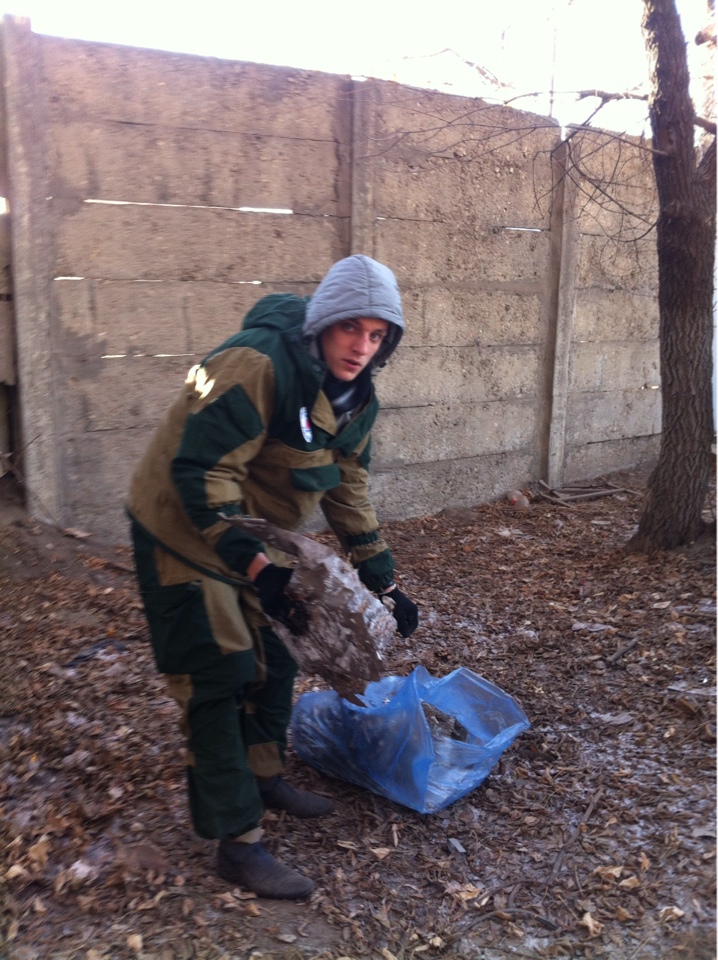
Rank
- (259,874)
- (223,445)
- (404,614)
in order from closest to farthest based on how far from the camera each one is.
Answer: (223,445) → (259,874) → (404,614)

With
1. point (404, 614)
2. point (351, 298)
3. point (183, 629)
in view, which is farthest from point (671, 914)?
point (351, 298)

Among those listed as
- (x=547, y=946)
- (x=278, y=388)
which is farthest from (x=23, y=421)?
(x=547, y=946)

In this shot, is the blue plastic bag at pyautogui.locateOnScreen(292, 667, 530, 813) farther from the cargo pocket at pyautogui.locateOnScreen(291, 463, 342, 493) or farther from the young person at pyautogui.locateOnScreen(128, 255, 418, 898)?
the cargo pocket at pyautogui.locateOnScreen(291, 463, 342, 493)

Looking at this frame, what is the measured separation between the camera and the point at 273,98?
493cm

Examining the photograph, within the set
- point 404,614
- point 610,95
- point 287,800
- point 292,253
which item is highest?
point 610,95

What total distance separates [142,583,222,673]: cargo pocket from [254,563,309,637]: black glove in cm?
17

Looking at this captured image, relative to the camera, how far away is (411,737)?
2.85 meters

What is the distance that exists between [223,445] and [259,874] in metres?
1.21

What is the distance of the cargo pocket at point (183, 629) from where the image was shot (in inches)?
91.1

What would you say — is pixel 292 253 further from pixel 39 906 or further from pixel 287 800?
pixel 39 906

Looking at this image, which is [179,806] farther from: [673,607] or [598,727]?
[673,607]

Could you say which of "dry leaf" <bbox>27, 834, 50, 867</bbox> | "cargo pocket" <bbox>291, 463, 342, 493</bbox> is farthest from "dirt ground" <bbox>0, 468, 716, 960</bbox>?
"cargo pocket" <bbox>291, 463, 342, 493</bbox>

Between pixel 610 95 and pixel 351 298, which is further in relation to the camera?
pixel 610 95

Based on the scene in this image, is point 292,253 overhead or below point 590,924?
overhead
